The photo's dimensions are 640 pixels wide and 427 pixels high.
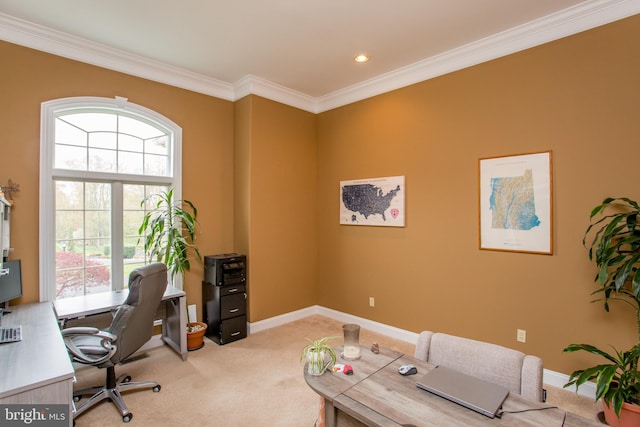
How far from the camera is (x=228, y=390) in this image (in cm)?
274

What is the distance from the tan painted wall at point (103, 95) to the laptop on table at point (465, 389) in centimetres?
319

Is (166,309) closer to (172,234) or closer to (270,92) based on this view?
(172,234)

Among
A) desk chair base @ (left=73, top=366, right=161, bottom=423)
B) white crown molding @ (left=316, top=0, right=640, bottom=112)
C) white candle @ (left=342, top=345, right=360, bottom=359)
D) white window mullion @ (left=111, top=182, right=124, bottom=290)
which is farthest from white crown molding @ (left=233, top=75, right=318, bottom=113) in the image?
white candle @ (left=342, top=345, right=360, bottom=359)

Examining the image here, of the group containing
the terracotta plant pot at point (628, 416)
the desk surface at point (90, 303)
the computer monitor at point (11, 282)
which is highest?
the computer monitor at point (11, 282)

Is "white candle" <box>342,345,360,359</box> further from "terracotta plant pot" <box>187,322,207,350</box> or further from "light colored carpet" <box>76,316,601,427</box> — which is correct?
"terracotta plant pot" <box>187,322,207,350</box>

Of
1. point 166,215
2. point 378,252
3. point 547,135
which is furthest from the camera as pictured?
point 378,252

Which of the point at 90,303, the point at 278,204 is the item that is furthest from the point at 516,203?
the point at 90,303

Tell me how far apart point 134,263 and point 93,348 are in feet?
4.68

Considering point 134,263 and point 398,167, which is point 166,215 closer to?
point 134,263

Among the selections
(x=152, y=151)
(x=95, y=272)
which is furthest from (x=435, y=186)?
(x=95, y=272)

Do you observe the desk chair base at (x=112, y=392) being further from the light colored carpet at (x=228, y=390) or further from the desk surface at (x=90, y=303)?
the desk surface at (x=90, y=303)

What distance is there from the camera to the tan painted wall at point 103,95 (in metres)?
2.83

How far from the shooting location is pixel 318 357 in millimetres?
1571

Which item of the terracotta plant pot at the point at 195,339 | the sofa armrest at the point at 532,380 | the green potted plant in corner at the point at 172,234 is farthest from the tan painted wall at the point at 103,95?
the sofa armrest at the point at 532,380
